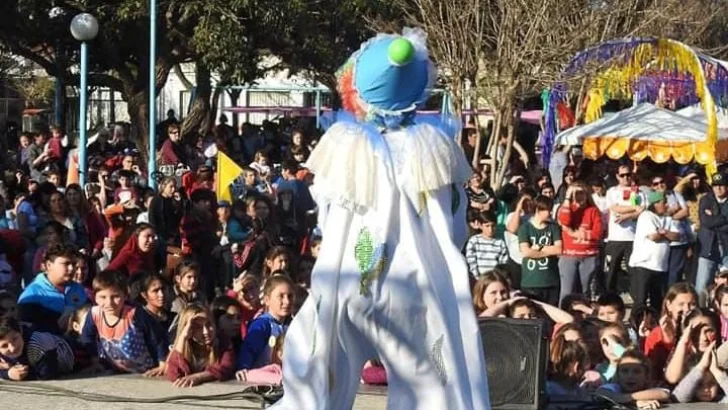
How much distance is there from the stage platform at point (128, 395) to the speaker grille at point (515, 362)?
1.17 feet

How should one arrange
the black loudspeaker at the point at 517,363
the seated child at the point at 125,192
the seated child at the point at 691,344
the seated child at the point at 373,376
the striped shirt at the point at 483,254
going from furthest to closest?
the seated child at the point at 125,192 < the striped shirt at the point at 483,254 < the seated child at the point at 373,376 < the seated child at the point at 691,344 < the black loudspeaker at the point at 517,363

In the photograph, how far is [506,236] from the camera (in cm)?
1202

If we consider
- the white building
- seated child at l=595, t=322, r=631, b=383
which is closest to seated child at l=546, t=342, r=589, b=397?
seated child at l=595, t=322, r=631, b=383

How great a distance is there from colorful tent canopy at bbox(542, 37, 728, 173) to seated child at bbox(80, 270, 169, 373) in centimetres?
1030

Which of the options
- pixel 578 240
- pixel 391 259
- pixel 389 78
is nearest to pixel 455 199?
pixel 391 259

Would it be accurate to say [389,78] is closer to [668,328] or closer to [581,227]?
[668,328]

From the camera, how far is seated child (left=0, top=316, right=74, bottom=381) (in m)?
7.77

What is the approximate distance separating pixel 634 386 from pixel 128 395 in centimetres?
276

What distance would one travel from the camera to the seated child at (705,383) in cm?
768

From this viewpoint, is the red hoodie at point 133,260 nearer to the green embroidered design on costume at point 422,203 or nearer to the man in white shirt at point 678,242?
the man in white shirt at point 678,242

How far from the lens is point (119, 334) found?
26.5 ft

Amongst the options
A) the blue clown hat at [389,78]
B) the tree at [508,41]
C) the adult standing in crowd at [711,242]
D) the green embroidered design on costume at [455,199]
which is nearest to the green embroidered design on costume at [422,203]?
the green embroidered design on costume at [455,199]

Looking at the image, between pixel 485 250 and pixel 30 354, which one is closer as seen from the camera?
pixel 30 354

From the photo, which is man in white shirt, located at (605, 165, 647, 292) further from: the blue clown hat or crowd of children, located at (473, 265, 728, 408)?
the blue clown hat
